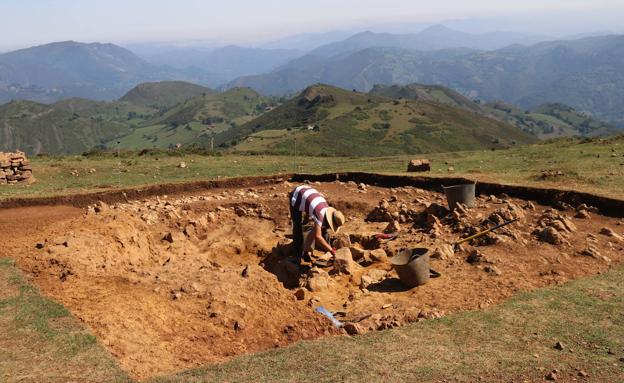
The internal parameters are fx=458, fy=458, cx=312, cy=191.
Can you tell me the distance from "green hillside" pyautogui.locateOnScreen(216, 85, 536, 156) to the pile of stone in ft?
271

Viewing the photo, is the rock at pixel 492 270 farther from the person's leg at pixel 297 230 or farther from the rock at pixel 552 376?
the person's leg at pixel 297 230

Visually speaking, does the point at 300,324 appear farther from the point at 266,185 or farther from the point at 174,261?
the point at 266,185

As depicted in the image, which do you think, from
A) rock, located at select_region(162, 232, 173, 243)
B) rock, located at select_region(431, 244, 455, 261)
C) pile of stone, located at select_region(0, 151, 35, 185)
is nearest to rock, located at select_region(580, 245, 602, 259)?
rock, located at select_region(431, 244, 455, 261)

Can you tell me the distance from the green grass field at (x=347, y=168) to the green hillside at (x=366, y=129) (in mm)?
76808

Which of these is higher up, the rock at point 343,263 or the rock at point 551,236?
the rock at point 551,236

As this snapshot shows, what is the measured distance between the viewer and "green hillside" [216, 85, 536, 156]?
125m

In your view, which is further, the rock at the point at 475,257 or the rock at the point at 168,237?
the rock at the point at 168,237

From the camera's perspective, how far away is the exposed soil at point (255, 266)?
29.1ft

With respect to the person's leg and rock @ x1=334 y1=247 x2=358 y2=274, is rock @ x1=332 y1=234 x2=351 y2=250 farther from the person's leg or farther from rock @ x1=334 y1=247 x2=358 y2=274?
rock @ x1=334 y1=247 x2=358 y2=274

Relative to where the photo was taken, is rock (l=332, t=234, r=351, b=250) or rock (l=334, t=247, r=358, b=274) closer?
rock (l=334, t=247, r=358, b=274)

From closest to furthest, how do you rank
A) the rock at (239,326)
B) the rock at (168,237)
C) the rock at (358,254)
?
the rock at (239,326)
the rock at (358,254)
the rock at (168,237)

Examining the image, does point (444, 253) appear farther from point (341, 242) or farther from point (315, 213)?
point (315, 213)

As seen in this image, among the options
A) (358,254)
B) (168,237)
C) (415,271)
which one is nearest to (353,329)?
(415,271)

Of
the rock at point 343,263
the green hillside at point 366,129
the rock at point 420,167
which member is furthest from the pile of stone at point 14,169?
the green hillside at point 366,129
